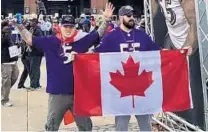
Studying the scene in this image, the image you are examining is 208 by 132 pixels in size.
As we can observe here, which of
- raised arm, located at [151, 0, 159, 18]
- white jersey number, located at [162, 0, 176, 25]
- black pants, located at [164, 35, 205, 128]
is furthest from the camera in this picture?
raised arm, located at [151, 0, 159, 18]

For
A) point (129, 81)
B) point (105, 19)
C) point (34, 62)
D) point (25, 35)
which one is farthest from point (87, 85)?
point (34, 62)

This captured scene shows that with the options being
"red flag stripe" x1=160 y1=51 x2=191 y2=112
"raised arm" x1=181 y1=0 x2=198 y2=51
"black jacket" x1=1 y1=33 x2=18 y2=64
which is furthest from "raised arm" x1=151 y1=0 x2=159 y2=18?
"black jacket" x1=1 y1=33 x2=18 y2=64

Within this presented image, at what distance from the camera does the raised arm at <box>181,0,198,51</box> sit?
19.8 feet

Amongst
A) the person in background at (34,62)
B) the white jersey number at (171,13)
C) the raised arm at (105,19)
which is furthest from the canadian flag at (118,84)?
the person in background at (34,62)

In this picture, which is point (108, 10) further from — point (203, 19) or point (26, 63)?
point (26, 63)

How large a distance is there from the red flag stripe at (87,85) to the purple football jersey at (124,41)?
0.20m

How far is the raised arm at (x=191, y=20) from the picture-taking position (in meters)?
6.04

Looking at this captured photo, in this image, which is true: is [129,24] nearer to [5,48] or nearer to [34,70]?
[5,48]

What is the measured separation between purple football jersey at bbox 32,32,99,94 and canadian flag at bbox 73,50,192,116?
0.09 meters

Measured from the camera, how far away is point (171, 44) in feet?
23.1

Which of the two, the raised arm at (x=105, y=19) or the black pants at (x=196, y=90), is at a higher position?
the raised arm at (x=105, y=19)

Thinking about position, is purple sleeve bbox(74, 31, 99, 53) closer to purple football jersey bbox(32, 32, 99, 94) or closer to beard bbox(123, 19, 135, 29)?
purple football jersey bbox(32, 32, 99, 94)

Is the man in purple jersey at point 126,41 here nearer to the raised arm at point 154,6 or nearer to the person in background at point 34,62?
the raised arm at point 154,6

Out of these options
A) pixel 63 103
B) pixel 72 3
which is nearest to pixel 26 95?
pixel 63 103
